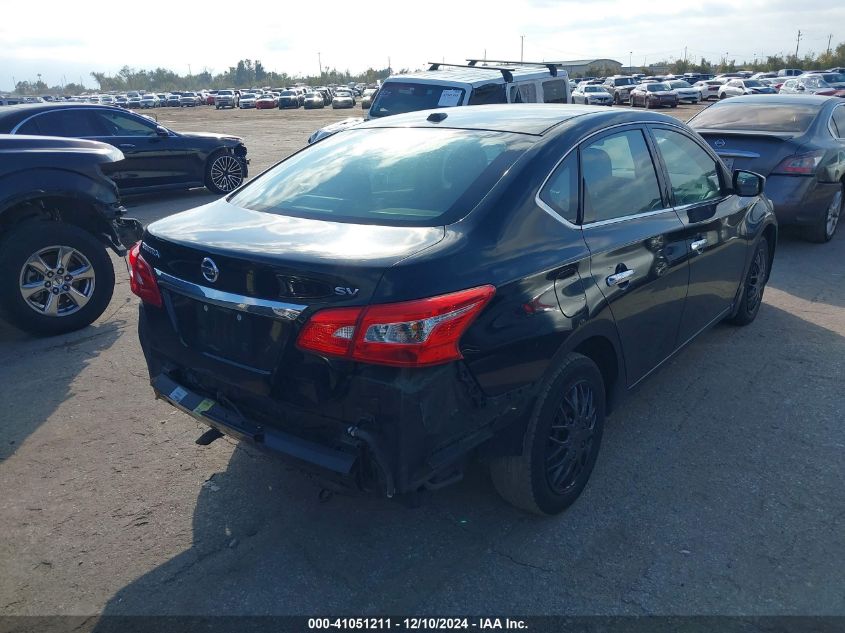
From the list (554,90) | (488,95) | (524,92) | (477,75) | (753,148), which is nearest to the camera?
(753,148)

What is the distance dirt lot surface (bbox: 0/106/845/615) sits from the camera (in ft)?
8.73

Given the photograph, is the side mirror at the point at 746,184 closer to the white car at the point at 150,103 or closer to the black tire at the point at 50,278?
the black tire at the point at 50,278

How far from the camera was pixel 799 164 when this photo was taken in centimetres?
742

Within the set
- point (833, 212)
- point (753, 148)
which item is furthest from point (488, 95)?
point (833, 212)

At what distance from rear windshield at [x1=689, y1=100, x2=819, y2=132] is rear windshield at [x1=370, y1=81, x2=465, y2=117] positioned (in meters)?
3.72

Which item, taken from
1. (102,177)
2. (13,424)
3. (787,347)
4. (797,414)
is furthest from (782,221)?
(13,424)

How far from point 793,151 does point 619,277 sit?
18.1 ft

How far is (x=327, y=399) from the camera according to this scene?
2463mm

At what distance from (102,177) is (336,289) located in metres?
4.18

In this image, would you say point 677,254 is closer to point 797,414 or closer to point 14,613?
point 797,414

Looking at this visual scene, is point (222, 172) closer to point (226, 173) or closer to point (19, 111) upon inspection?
point (226, 173)

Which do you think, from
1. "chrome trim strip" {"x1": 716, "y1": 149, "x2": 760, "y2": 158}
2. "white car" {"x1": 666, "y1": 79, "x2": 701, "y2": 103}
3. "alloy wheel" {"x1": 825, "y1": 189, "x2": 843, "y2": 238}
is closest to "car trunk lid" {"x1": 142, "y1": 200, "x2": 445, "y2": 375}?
"chrome trim strip" {"x1": 716, "y1": 149, "x2": 760, "y2": 158}

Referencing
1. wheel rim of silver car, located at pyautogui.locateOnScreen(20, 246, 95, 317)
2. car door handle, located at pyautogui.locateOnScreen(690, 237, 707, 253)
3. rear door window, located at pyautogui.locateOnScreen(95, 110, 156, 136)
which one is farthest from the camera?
rear door window, located at pyautogui.locateOnScreen(95, 110, 156, 136)

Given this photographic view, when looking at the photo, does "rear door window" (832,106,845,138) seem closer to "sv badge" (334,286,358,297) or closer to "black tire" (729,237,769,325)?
"black tire" (729,237,769,325)
